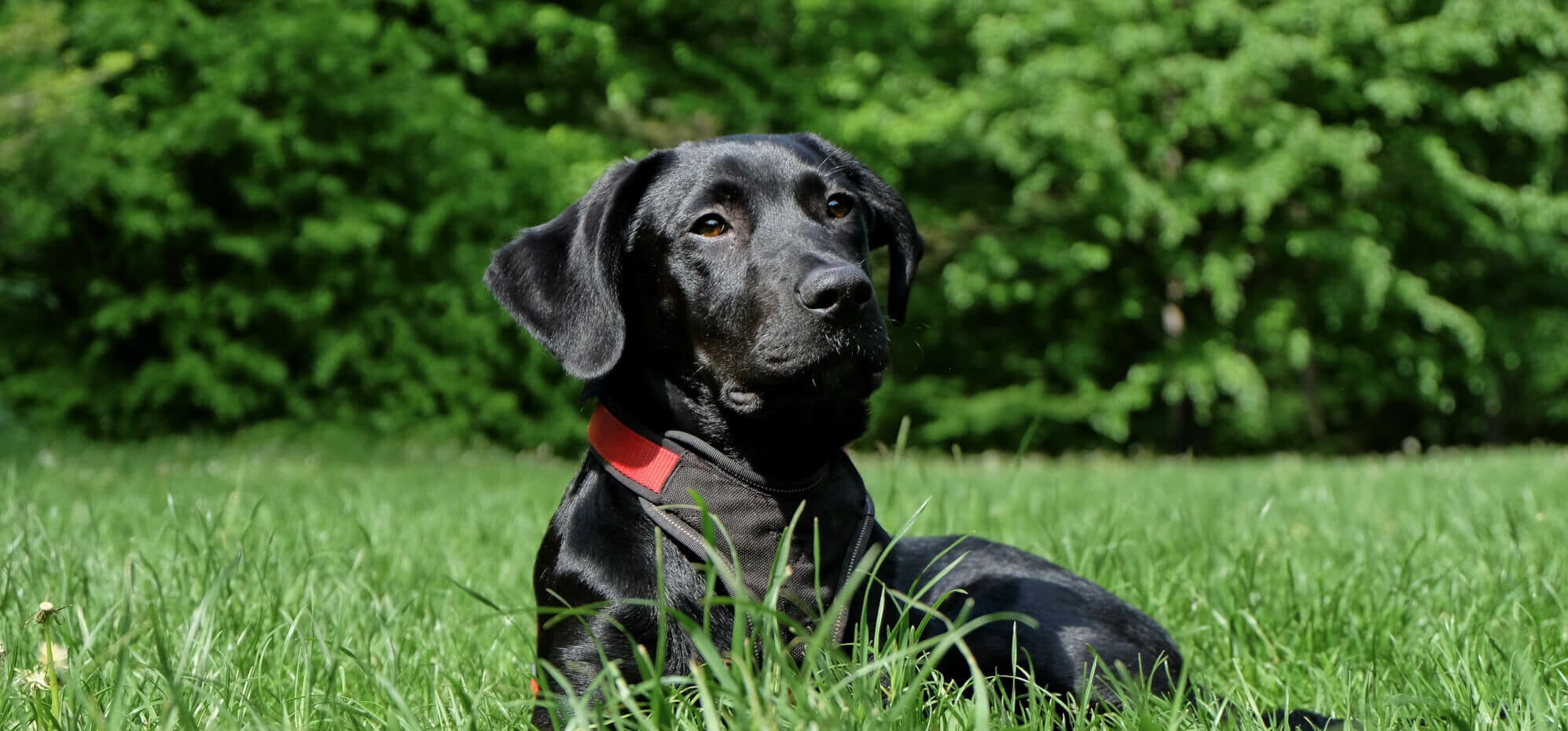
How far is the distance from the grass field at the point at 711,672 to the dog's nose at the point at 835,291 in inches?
25.5

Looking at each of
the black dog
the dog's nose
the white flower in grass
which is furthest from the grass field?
the dog's nose

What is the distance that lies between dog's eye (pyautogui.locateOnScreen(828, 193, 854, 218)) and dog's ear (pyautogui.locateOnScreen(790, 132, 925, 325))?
0.55ft

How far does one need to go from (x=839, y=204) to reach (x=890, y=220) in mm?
294

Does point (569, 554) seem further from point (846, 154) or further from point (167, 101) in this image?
point (167, 101)

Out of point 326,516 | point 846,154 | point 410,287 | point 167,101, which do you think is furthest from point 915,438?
point 846,154

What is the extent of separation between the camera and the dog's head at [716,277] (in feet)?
7.78

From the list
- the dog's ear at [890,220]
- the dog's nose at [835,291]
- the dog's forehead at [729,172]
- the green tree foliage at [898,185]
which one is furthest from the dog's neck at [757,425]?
the green tree foliage at [898,185]

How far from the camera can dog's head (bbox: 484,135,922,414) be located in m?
2.37

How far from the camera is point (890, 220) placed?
3076 millimetres

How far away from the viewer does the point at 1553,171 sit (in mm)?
19234

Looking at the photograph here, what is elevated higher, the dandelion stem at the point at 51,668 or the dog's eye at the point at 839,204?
the dog's eye at the point at 839,204

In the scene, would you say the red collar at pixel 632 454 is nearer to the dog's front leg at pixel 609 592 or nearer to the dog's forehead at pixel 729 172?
the dog's front leg at pixel 609 592

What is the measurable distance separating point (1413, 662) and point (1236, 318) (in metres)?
16.3

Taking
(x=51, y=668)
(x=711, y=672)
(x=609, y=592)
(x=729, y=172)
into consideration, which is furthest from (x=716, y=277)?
(x=51, y=668)
